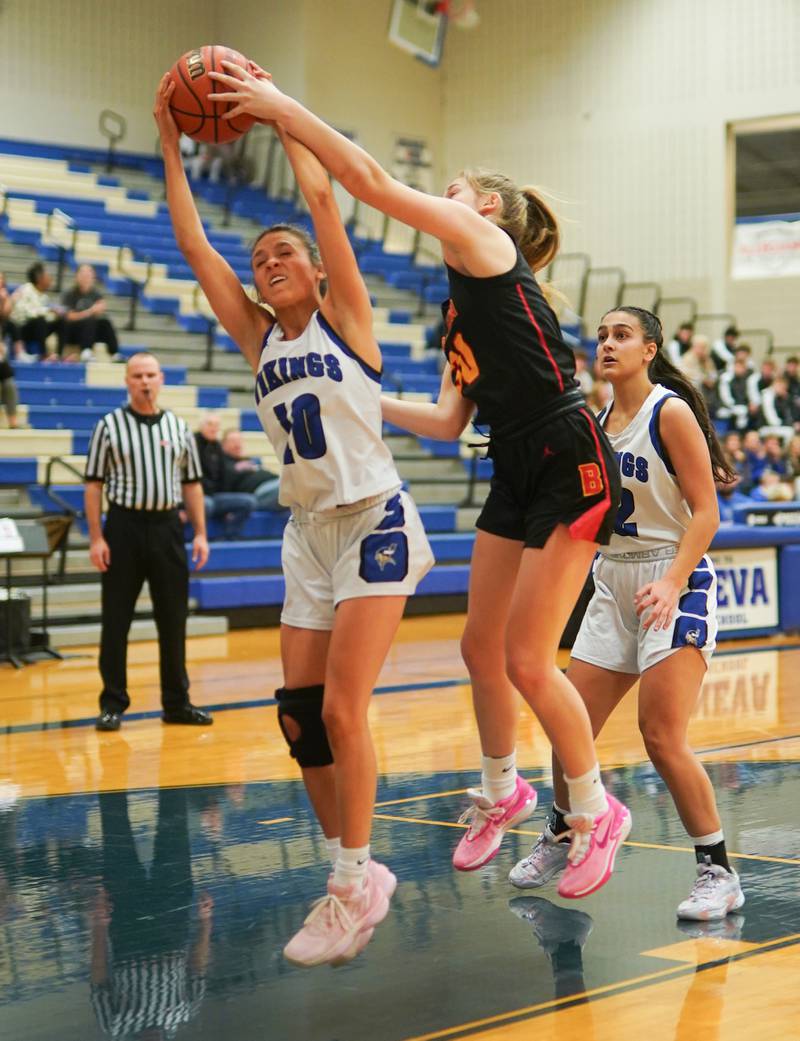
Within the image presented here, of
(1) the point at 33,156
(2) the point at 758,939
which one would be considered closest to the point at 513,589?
(2) the point at 758,939

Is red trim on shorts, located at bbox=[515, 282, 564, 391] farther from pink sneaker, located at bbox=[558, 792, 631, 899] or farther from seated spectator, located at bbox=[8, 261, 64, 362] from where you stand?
seated spectator, located at bbox=[8, 261, 64, 362]

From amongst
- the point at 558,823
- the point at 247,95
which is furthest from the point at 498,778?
→ the point at 247,95

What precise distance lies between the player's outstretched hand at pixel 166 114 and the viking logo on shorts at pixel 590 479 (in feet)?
4.21

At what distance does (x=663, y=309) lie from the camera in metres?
21.6

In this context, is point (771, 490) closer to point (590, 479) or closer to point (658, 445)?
point (658, 445)

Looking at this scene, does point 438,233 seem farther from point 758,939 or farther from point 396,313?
point 396,313

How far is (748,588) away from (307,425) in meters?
8.48

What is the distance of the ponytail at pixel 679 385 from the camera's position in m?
4.44

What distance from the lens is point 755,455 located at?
17422mm

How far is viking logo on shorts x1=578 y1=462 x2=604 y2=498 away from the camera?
12.8 feet

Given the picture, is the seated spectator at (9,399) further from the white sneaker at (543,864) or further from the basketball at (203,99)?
the basketball at (203,99)

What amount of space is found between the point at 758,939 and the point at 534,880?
2.36 feet

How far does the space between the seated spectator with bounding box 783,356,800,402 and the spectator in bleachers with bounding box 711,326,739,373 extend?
70 cm

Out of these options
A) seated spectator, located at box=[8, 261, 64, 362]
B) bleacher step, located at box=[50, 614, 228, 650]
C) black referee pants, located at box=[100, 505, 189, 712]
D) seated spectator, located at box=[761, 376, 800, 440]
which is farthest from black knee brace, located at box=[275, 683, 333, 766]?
seated spectator, located at box=[761, 376, 800, 440]
